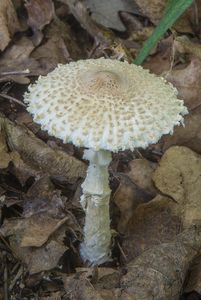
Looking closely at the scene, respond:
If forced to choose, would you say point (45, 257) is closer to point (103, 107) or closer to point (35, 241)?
point (35, 241)

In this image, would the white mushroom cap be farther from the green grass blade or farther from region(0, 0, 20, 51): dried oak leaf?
region(0, 0, 20, 51): dried oak leaf

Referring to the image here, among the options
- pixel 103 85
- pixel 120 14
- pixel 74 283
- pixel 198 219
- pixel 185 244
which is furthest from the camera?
pixel 120 14

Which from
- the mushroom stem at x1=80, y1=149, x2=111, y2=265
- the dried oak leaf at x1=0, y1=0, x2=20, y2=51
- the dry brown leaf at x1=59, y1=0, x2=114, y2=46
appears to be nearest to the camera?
the mushroom stem at x1=80, y1=149, x2=111, y2=265

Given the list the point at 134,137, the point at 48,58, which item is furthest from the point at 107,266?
the point at 48,58

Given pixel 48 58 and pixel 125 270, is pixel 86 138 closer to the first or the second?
pixel 125 270

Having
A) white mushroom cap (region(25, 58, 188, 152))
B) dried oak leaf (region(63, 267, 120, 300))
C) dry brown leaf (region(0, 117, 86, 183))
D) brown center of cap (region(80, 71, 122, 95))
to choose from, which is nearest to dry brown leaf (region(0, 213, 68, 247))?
dried oak leaf (region(63, 267, 120, 300))
